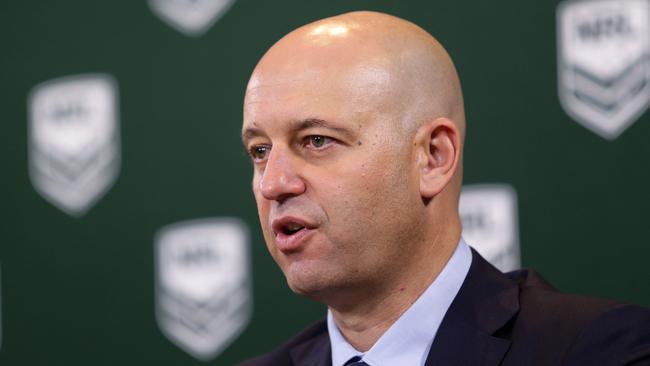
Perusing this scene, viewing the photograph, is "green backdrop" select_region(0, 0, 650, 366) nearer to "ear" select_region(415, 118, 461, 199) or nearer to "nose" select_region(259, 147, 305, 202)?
"ear" select_region(415, 118, 461, 199)

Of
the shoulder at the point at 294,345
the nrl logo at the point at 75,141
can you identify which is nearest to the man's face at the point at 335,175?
the shoulder at the point at 294,345

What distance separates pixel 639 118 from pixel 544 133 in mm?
129

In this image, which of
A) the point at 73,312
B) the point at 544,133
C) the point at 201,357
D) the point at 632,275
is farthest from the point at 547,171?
the point at 73,312

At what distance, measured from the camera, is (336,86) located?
1.01 metres

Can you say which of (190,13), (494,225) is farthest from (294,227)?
(190,13)

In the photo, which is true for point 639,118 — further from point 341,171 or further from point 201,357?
point 201,357

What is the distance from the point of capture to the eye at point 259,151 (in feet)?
3.46

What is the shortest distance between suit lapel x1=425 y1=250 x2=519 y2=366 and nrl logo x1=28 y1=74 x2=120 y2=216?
83 centimetres

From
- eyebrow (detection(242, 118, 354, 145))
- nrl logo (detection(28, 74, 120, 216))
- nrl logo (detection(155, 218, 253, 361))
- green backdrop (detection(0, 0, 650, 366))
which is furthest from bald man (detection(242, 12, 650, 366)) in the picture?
nrl logo (detection(28, 74, 120, 216))

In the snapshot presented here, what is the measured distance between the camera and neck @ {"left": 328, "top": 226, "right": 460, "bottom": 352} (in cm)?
106

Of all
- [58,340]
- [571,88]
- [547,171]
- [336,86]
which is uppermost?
[336,86]

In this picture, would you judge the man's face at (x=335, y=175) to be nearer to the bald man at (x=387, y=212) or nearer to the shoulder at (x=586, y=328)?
the bald man at (x=387, y=212)

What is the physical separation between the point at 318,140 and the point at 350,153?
0.04m

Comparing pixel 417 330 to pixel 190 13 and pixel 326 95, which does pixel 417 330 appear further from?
pixel 190 13
